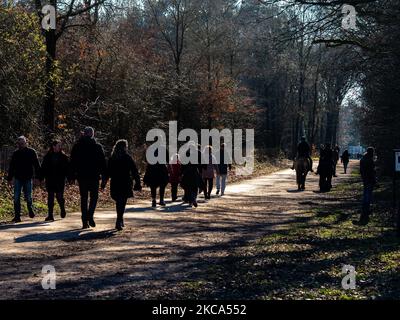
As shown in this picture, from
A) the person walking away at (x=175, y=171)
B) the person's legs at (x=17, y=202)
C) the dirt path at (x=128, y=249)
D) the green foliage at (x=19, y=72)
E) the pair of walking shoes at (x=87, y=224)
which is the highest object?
the green foliage at (x=19, y=72)

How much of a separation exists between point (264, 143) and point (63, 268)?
56.9 metres

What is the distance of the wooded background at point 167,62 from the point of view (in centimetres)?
1798

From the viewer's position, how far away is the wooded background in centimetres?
1798

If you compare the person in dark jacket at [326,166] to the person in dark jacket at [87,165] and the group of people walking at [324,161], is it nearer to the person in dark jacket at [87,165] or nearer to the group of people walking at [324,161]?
the group of people walking at [324,161]

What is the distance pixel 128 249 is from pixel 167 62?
1170 inches

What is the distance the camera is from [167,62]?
3847cm

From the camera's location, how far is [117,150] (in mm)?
12211

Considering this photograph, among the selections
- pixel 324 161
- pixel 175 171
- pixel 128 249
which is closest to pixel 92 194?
pixel 128 249

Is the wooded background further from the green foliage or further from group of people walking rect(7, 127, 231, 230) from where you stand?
group of people walking rect(7, 127, 231, 230)

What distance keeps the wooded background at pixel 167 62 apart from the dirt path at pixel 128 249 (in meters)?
5.37

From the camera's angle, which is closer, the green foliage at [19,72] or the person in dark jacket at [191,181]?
the person in dark jacket at [191,181]

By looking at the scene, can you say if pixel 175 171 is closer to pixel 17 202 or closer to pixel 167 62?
pixel 17 202

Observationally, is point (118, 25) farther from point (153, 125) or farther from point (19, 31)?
point (19, 31)

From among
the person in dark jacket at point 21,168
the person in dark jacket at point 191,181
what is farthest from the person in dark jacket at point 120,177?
the person in dark jacket at point 191,181
